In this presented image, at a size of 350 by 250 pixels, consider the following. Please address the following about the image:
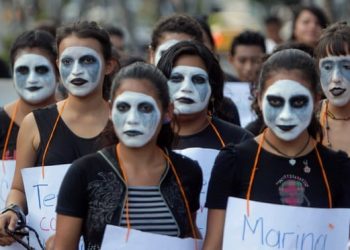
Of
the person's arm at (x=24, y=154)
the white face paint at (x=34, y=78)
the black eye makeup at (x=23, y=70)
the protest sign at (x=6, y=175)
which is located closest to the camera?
the person's arm at (x=24, y=154)

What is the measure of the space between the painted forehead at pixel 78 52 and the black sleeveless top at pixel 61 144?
41cm

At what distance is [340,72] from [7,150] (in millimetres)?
2110

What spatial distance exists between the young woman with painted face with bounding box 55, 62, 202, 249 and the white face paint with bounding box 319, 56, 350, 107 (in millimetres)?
1318

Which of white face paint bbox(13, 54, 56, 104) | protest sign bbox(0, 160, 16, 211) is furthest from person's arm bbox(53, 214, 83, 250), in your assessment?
white face paint bbox(13, 54, 56, 104)

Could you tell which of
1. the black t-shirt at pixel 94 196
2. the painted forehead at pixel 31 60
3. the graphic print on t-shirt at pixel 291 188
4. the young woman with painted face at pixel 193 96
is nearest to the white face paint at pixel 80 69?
the young woman with painted face at pixel 193 96

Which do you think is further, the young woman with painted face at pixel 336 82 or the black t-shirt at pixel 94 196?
the young woman with painted face at pixel 336 82

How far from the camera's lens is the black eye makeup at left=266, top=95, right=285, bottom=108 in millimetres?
6176

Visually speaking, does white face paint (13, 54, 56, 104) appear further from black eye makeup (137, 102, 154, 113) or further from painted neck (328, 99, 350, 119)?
black eye makeup (137, 102, 154, 113)

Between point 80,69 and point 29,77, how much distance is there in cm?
112

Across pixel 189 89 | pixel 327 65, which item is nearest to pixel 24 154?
pixel 189 89

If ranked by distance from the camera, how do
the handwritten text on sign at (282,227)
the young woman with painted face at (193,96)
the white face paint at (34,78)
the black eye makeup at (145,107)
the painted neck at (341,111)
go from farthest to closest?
the white face paint at (34,78)
the painted neck at (341,111)
the young woman with painted face at (193,96)
the black eye makeup at (145,107)
the handwritten text on sign at (282,227)

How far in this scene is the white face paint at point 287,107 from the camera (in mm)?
6141

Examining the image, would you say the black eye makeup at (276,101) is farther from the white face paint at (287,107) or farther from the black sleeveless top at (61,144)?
the black sleeveless top at (61,144)

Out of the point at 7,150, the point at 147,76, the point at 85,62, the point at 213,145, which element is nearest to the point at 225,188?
the point at 147,76
